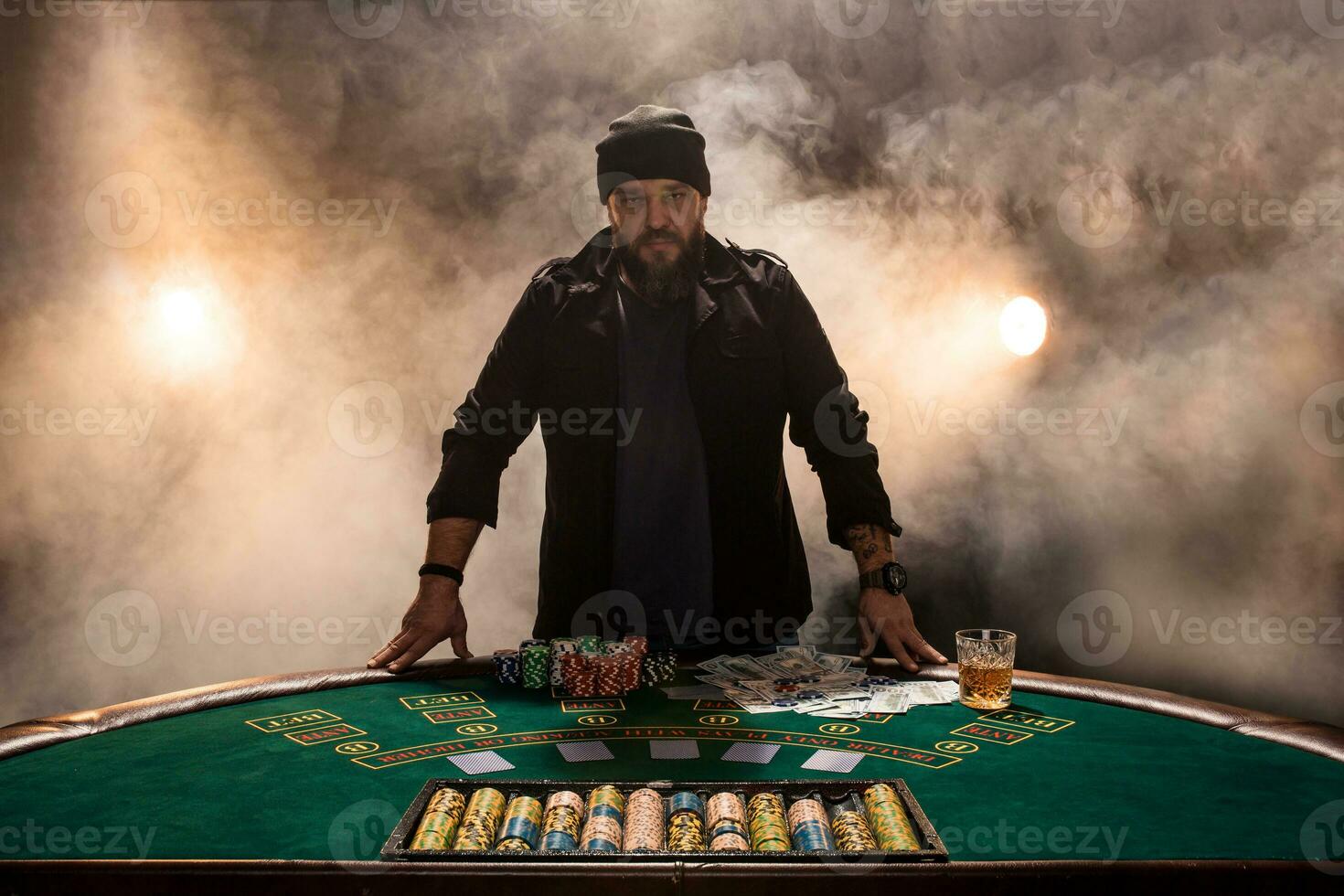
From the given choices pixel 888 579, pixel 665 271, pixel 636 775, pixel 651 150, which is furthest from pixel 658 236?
pixel 636 775

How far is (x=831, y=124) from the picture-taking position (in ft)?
15.1

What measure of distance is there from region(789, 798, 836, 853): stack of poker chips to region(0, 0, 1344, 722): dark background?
3078 millimetres

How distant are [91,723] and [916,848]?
61.4 inches

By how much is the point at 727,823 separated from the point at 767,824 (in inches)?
2.2

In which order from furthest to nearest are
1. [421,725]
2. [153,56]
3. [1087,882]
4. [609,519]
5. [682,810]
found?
1. [153,56]
2. [609,519]
3. [421,725]
4. [682,810]
5. [1087,882]

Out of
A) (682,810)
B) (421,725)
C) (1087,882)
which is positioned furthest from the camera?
(421,725)

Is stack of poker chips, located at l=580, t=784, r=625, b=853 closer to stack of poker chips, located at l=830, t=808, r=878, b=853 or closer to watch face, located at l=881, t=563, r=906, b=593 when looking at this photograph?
stack of poker chips, located at l=830, t=808, r=878, b=853

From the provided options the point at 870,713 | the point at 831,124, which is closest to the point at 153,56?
the point at 831,124

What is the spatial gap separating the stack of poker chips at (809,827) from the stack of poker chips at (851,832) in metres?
0.01

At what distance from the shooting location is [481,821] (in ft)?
4.71

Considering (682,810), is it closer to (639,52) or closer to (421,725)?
(421,725)

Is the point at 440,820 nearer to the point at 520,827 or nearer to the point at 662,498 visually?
the point at 520,827

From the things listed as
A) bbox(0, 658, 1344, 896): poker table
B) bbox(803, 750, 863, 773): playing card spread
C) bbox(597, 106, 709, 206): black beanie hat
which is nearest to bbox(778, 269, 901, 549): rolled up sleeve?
bbox(597, 106, 709, 206): black beanie hat

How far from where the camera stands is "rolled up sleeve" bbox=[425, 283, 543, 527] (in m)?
2.79
